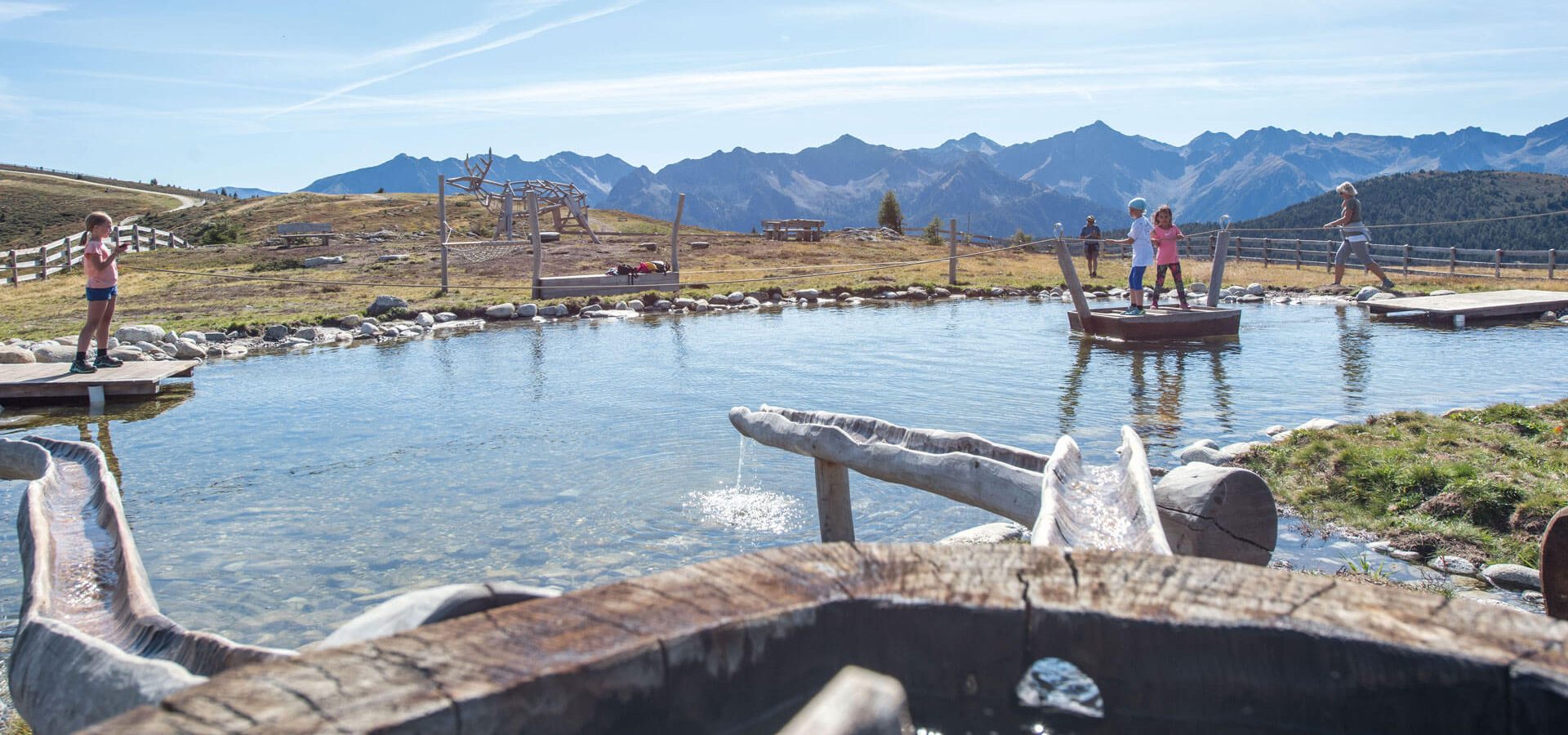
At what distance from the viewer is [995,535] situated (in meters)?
5.91

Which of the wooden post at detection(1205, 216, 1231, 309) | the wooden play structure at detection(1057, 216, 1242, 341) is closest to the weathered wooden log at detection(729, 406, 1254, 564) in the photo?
the wooden play structure at detection(1057, 216, 1242, 341)

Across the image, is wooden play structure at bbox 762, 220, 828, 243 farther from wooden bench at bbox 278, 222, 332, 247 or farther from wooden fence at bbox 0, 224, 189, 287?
wooden fence at bbox 0, 224, 189, 287

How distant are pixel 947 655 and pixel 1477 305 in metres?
19.1

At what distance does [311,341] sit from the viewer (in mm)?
16781

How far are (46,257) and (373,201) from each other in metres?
21.0

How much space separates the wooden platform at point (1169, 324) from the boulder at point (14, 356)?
15.1 m

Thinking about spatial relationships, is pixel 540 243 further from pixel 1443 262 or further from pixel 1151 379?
pixel 1443 262

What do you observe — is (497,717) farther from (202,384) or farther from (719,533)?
(202,384)

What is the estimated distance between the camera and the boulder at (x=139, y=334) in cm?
1499

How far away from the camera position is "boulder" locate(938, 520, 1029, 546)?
19.1 feet

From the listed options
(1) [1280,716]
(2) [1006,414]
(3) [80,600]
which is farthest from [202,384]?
(1) [1280,716]

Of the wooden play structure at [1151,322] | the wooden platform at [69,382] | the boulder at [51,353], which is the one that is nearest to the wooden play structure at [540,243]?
the wooden play structure at [1151,322]

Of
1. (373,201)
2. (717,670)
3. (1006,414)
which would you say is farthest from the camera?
(373,201)

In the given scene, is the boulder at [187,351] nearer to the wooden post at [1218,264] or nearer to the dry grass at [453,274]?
the dry grass at [453,274]
